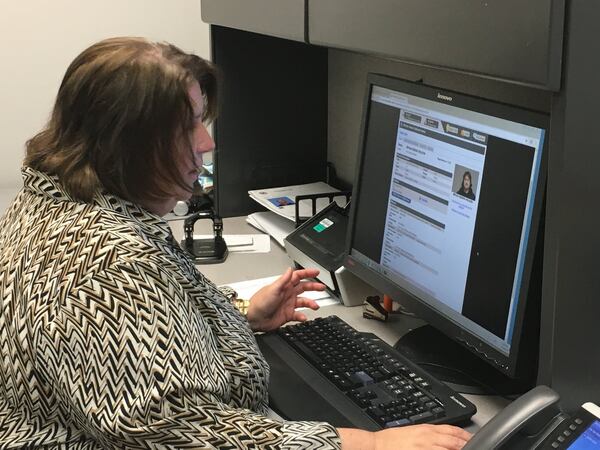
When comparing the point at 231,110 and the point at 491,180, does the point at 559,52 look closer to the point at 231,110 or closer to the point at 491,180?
the point at 491,180

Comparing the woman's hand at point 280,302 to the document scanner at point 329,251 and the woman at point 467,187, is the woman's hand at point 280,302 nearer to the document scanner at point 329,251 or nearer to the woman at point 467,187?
the document scanner at point 329,251

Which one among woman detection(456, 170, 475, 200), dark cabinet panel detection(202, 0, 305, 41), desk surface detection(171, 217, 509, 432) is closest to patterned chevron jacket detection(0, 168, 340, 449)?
desk surface detection(171, 217, 509, 432)

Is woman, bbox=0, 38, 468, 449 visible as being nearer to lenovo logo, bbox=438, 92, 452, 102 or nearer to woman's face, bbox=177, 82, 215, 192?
woman's face, bbox=177, 82, 215, 192

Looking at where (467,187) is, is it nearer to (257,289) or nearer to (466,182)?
(466,182)

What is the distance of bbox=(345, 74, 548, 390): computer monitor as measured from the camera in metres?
1.17

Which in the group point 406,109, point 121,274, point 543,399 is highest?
point 406,109

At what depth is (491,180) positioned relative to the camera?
1.22 metres

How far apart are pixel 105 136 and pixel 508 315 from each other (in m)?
0.60

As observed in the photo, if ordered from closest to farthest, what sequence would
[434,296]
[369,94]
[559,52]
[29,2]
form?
[559,52] → [434,296] → [369,94] → [29,2]

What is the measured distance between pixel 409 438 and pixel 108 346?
15.5 inches

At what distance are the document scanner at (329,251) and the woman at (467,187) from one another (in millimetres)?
394

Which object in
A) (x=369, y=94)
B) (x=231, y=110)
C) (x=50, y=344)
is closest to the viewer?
(x=50, y=344)

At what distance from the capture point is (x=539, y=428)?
1.05 meters

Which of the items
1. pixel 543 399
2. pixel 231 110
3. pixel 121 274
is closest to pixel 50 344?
pixel 121 274
